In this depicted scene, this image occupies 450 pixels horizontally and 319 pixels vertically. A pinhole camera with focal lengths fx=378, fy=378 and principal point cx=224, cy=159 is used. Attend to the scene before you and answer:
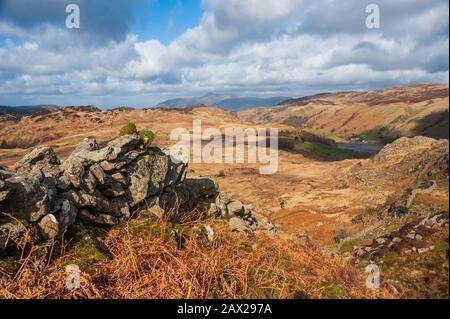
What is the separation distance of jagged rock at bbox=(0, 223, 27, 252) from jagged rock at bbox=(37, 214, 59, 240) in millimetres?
458

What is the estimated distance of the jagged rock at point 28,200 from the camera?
8.45 m

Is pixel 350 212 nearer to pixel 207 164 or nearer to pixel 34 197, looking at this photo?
pixel 34 197

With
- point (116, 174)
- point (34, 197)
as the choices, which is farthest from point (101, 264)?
point (116, 174)

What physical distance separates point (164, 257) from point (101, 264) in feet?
4.49

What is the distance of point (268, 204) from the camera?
6631cm

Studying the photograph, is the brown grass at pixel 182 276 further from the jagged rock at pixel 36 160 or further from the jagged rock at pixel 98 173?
the jagged rock at pixel 36 160

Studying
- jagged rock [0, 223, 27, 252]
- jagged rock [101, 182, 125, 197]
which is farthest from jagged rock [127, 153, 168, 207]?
jagged rock [0, 223, 27, 252]

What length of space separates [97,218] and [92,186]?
1.34 meters

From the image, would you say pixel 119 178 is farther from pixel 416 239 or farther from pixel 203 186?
pixel 416 239

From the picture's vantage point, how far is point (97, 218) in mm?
10578

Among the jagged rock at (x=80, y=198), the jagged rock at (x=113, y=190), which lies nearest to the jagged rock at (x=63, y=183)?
the jagged rock at (x=80, y=198)

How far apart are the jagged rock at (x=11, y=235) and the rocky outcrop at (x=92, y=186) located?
3.4 inches

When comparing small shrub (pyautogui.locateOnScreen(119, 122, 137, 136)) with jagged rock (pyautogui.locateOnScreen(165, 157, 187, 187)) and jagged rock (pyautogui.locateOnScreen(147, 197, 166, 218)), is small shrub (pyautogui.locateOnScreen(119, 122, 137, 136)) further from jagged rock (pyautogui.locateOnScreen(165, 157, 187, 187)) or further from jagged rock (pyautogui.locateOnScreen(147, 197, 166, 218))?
jagged rock (pyautogui.locateOnScreen(147, 197, 166, 218))

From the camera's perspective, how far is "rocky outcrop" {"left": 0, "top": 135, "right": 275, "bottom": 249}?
866 cm
